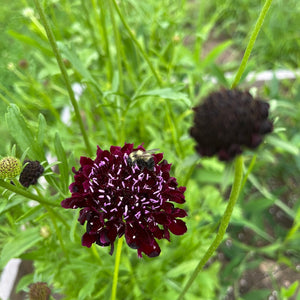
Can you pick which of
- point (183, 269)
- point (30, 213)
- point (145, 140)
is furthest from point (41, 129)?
point (145, 140)

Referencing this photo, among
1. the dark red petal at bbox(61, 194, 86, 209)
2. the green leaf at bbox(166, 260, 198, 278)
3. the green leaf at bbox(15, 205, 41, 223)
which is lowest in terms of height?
the green leaf at bbox(166, 260, 198, 278)

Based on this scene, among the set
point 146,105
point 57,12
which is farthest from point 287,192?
point 57,12

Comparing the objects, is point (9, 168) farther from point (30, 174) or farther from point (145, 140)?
point (145, 140)

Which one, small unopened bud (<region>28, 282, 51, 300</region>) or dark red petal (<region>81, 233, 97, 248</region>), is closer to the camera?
dark red petal (<region>81, 233, 97, 248</region>)

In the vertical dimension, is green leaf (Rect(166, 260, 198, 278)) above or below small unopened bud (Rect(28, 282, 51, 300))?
below

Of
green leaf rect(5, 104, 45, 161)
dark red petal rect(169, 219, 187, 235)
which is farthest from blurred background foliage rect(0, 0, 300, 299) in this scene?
dark red petal rect(169, 219, 187, 235)

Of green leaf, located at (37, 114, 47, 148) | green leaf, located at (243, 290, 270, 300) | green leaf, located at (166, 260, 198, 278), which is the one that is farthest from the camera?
green leaf, located at (243, 290, 270, 300)

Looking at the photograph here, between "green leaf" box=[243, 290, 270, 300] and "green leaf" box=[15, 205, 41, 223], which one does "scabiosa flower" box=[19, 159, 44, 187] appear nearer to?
"green leaf" box=[15, 205, 41, 223]

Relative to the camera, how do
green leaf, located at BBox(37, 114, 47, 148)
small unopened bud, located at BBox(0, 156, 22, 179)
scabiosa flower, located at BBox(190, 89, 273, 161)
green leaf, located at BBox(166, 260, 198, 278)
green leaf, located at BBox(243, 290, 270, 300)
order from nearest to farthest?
1. scabiosa flower, located at BBox(190, 89, 273, 161)
2. small unopened bud, located at BBox(0, 156, 22, 179)
3. green leaf, located at BBox(37, 114, 47, 148)
4. green leaf, located at BBox(166, 260, 198, 278)
5. green leaf, located at BBox(243, 290, 270, 300)
